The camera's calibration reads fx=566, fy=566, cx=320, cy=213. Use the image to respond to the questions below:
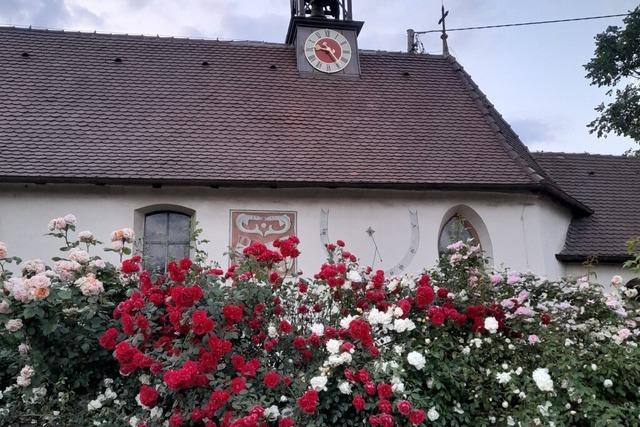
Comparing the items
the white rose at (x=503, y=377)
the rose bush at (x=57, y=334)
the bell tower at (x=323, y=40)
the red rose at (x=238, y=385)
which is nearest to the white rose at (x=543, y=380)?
the white rose at (x=503, y=377)

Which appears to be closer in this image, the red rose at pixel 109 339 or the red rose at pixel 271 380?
the red rose at pixel 271 380

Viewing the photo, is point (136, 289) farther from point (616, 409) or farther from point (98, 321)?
point (616, 409)

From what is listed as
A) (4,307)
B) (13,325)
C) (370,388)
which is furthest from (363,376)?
(4,307)

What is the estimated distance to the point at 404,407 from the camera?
3.60 metres

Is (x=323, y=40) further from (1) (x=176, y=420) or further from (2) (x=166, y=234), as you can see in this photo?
(1) (x=176, y=420)

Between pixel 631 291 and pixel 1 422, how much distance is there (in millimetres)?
5660

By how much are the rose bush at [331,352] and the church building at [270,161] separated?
4.86 m

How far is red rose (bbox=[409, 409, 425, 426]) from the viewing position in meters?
3.61

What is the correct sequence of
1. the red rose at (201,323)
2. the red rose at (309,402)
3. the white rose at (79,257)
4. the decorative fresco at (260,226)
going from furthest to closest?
1. the decorative fresco at (260,226)
2. the white rose at (79,257)
3. the red rose at (201,323)
4. the red rose at (309,402)

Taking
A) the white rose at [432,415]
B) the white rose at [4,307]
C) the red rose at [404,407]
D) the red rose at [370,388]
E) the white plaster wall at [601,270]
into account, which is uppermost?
the white plaster wall at [601,270]

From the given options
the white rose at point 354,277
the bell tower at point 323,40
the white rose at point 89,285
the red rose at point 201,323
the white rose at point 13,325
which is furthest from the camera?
the bell tower at point 323,40

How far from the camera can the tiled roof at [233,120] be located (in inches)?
401

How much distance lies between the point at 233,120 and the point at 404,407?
893 centimetres

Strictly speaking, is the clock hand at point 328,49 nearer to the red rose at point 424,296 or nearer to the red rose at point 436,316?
the red rose at point 424,296
